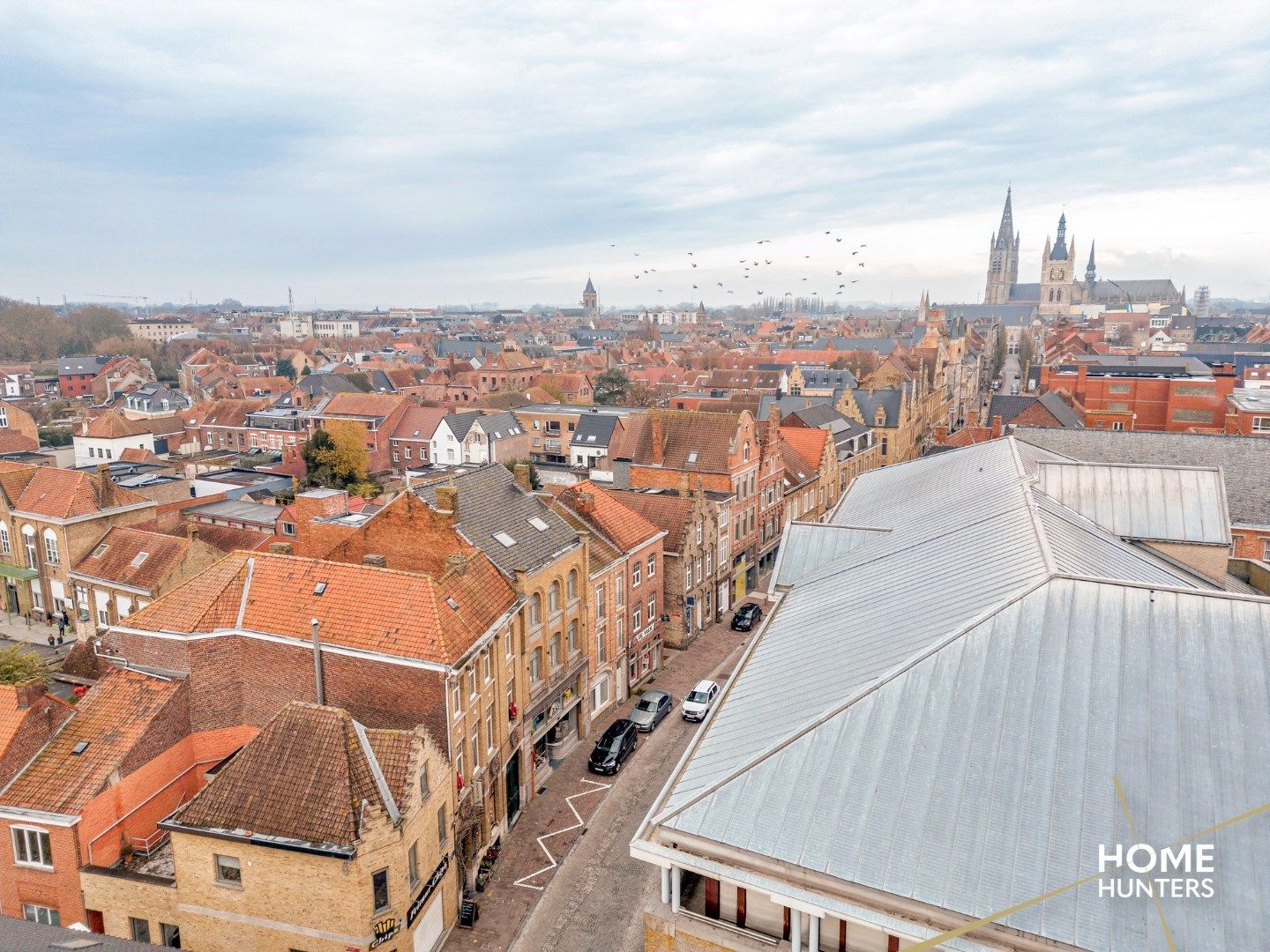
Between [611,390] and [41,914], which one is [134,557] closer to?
[41,914]

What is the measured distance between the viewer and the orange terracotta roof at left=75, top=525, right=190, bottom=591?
42.7 m

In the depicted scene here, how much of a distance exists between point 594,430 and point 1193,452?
51234 mm

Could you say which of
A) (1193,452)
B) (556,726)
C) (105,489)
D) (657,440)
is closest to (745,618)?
(657,440)

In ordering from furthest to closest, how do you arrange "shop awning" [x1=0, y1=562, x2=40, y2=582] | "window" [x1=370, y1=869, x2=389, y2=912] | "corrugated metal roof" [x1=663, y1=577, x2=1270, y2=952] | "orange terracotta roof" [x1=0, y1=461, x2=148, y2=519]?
"shop awning" [x1=0, y1=562, x2=40, y2=582] → "orange terracotta roof" [x1=0, y1=461, x2=148, y2=519] → "window" [x1=370, y1=869, x2=389, y2=912] → "corrugated metal roof" [x1=663, y1=577, x2=1270, y2=952]

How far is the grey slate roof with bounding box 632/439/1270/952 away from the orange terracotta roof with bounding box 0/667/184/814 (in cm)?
1766

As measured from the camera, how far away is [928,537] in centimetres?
2652

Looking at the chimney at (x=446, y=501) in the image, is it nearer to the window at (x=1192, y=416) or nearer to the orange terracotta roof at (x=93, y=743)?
the orange terracotta roof at (x=93, y=743)

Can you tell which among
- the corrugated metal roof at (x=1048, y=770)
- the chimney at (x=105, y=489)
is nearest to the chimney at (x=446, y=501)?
the corrugated metal roof at (x=1048, y=770)

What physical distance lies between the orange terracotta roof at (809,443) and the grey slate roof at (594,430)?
19743 mm

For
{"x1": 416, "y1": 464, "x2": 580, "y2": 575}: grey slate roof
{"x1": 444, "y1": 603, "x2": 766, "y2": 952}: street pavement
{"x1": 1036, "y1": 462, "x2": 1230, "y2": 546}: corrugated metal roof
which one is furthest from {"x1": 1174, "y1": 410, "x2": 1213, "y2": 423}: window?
{"x1": 416, "y1": 464, "x2": 580, "y2": 575}: grey slate roof

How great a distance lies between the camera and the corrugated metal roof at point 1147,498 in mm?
30250

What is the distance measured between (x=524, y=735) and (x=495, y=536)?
7.79m

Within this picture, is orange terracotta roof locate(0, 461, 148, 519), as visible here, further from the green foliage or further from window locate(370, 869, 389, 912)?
window locate(370, 869, 389, 912)

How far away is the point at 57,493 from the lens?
48531 mm
